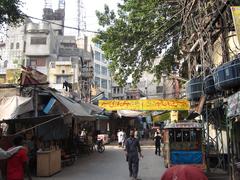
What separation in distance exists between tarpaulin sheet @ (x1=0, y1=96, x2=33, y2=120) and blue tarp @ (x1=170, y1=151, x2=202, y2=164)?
18.1 ft

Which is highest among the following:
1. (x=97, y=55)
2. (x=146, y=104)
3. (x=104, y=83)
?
(x=97, y=55)

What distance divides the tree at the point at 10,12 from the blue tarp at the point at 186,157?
8.12 meters

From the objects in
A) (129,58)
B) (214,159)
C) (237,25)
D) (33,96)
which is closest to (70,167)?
(33,96)

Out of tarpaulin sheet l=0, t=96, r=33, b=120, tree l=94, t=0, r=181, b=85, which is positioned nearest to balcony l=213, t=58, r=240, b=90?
tarpaulin sheet l=0, t=96, r=33, b=120

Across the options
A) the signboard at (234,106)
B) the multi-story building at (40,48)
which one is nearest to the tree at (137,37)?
the signboard at (234,106)

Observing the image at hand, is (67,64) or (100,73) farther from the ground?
(100,73)

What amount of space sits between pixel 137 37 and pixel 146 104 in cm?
377

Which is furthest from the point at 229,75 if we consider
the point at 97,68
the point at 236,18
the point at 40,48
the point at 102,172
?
the point at 97,68

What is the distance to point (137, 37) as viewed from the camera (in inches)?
853

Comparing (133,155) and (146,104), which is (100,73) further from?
(133,155)

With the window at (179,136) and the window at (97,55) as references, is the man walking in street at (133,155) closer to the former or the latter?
the window at (179,136)

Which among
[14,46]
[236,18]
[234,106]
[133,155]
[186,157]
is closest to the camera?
[236,18]

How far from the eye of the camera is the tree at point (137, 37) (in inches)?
806

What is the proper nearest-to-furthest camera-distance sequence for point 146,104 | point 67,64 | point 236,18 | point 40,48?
point 236,18 → point 146,104 → point 67,64 → point 40,48
